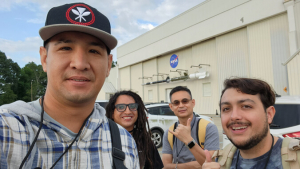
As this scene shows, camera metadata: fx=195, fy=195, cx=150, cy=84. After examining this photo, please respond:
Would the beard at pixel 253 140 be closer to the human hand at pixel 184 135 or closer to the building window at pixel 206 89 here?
the human hand at pixel 184 135

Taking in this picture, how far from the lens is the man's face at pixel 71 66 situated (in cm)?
117

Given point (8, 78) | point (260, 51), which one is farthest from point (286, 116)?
point (8, 78)

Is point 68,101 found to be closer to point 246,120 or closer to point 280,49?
point 246,120

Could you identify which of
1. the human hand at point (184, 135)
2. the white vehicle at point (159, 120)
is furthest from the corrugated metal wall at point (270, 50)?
the human hand at point (184, 135)

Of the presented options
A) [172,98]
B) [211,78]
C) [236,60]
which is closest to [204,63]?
[211,78]

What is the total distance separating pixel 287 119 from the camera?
3.84 m

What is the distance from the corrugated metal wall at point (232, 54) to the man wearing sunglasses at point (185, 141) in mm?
16499

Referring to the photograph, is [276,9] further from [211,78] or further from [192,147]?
[192,147]

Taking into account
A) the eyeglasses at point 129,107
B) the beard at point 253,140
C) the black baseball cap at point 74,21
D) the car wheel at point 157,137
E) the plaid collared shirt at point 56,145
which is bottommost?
the car wheel at point 157,137

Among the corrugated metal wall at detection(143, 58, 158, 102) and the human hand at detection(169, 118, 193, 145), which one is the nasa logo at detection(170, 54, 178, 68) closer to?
the corrugated metal wall at detection(143, 58, 158, 102)

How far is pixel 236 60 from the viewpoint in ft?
61.0

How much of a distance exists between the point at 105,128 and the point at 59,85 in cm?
45

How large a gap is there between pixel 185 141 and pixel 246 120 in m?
0.97

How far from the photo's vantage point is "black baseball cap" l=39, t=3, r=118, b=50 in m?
1.12
